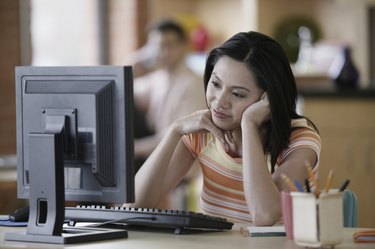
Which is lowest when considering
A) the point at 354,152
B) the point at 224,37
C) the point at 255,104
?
the point at 354,152

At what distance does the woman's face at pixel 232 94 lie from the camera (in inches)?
109

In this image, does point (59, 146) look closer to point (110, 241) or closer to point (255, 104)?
point (110, 241)

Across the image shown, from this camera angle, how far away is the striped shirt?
2756 millimetres

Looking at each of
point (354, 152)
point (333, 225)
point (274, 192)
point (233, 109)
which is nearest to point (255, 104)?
point (233, 109)

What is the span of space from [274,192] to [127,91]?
0.54 m

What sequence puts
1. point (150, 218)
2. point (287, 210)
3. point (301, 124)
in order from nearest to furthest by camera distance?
point (287, 210) → point (150, 218) → point (301, 124)

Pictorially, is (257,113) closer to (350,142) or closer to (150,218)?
(150,218)

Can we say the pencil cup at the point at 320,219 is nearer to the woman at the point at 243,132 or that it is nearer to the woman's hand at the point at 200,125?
the woman at the point at 243,132

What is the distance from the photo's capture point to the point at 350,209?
8.57ft

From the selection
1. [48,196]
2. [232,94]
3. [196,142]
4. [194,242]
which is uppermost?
[232,94]

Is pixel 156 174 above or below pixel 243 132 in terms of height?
below

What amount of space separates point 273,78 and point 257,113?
13 centimetres

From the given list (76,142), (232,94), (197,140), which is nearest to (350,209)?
(232,94)

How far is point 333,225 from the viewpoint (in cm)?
210
